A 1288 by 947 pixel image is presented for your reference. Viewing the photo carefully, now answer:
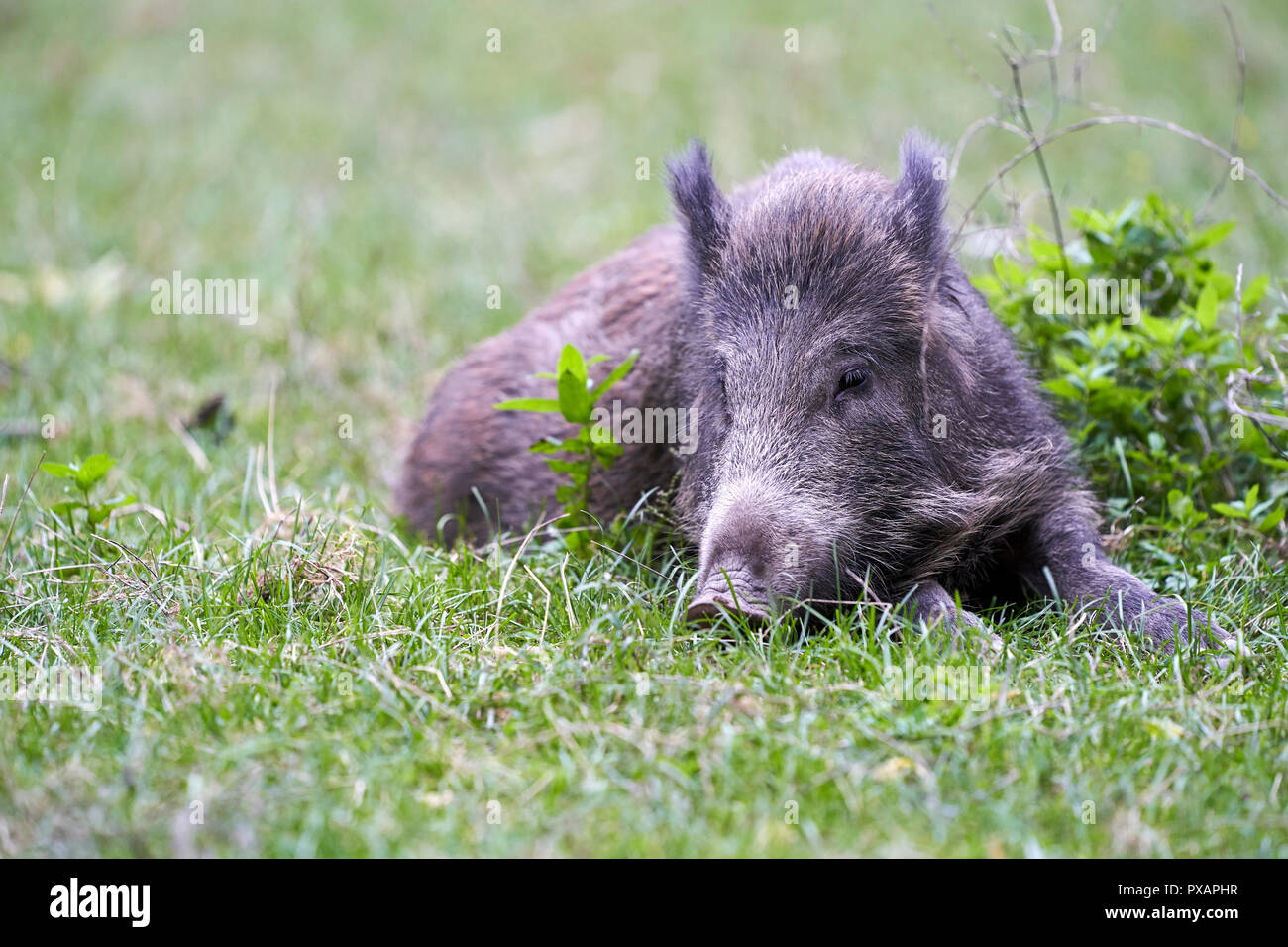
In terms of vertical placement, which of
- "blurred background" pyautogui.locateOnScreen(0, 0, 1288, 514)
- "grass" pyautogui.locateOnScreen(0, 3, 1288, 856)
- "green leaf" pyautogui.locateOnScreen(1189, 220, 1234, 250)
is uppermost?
"blurred background" pyautogui.locateOnScreen(0, 0, 1288, 514)

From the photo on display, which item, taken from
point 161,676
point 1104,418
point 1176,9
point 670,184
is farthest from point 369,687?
point 1176,9

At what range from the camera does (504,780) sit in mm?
3348

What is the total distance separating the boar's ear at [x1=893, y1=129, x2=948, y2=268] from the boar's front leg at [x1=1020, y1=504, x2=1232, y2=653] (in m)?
1.17

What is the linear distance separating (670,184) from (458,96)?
370 inches

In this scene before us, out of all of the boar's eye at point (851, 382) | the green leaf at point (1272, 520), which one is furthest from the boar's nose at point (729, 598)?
the green leaf at point (1272, 520)

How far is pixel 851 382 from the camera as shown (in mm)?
4707

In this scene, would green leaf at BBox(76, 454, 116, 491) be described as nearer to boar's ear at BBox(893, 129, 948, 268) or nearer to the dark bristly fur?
the dark bristly fur

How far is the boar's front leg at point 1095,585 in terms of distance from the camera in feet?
14.3

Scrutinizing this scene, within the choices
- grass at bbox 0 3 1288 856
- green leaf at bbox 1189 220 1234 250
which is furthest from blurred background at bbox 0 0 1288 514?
green leaf at bbox 1189 220 1234 250

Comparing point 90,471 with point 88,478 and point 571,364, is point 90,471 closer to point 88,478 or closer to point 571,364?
point 88,478

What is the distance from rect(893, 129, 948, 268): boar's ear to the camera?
193 inches

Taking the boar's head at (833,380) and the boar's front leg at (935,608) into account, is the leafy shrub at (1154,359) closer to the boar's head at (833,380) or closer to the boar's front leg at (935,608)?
the boar's head at (833,380)

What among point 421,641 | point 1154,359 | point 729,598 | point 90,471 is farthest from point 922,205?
point 90,471

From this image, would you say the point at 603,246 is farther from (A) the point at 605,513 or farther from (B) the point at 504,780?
(B) the point at 504,780
